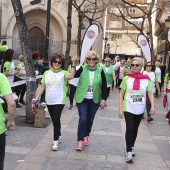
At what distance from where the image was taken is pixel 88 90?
19.4 feet

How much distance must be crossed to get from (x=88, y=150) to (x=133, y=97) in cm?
134

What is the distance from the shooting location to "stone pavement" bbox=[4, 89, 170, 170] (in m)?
5.15

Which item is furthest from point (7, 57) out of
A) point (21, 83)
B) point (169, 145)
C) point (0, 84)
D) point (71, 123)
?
point (0, 84)

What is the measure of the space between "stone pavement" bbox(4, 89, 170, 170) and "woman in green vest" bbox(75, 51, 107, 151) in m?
0.45

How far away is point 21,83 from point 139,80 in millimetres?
5425

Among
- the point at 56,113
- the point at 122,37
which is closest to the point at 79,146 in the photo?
the point at 56,113

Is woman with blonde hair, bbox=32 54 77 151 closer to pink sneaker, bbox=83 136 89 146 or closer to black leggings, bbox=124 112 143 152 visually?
pink sneaker, bbox=83 136 89 146

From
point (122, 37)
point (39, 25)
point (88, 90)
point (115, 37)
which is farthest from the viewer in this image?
point (115, 37)

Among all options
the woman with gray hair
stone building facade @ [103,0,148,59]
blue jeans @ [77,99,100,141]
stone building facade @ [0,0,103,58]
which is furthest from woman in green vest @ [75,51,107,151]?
stone building facade @ [103,0,148,59]

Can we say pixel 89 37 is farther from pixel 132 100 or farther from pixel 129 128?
pixel 129 128

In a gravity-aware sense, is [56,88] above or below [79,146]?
above

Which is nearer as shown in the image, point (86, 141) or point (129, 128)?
point (129, 128)

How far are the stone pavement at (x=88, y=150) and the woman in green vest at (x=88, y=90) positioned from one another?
45cm

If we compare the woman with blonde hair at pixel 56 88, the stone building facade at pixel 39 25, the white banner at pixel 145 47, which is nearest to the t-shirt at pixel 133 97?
the woman with blonde hair at pixel 56 88
